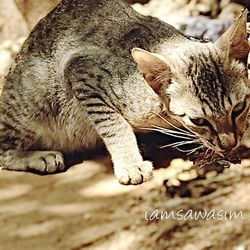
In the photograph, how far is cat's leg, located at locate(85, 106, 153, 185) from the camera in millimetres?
2934

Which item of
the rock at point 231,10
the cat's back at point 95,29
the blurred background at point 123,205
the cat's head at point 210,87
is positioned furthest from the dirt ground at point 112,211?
the rock at point 231,10

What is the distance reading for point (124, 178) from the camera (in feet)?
9.56

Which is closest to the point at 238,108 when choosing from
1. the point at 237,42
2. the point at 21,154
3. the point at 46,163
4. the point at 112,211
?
the point at 237,42

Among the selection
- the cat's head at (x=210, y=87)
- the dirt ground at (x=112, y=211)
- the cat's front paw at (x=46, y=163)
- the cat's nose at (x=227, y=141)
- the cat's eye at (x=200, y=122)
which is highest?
the cat's head at (x=210, y=87)

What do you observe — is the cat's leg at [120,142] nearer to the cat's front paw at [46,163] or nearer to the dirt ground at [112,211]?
the dirt ground at [112,211]

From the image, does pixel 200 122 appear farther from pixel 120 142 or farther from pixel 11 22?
pixel 11 22

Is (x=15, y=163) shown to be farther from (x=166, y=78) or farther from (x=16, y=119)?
(x=166, y=78)

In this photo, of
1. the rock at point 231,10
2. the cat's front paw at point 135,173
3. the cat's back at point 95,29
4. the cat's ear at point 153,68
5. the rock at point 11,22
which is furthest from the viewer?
the rock at point 11,22

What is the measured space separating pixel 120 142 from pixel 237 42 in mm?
777

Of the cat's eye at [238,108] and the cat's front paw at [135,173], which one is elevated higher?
the cat's eye at [238,108]

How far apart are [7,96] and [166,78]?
1.03 m

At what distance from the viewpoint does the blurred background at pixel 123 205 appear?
2439 millimetres

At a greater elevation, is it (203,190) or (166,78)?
(166,78)

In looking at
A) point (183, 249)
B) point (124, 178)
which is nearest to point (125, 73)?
point (124, 178)
